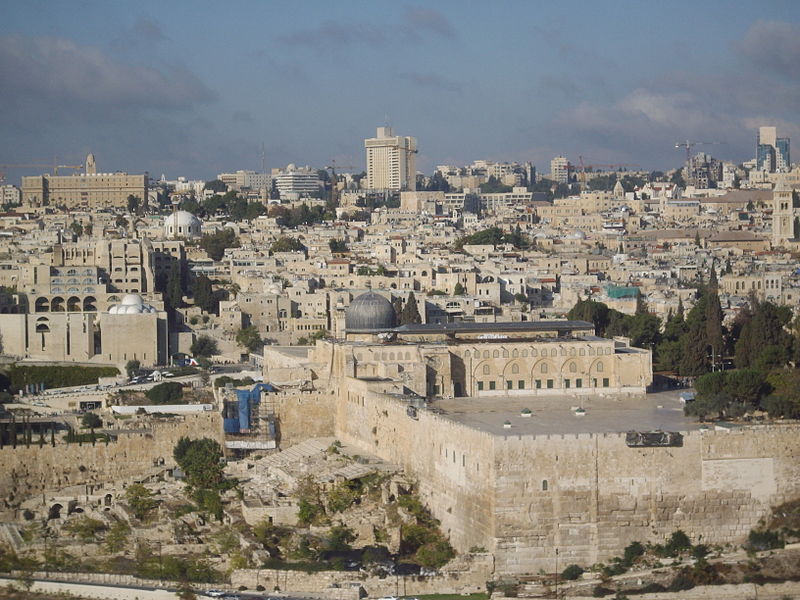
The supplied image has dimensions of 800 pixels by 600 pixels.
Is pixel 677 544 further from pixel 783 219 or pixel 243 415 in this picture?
pixel 783 219

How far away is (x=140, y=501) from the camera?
35.8 m

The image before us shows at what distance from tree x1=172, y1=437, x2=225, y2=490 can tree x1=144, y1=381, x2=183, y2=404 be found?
24.2 feet

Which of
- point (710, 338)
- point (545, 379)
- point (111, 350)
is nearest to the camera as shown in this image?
point (545, 379)

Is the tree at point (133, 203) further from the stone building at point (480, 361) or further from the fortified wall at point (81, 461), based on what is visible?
the fortified wall at point (81, 461)

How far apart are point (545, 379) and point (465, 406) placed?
367cm

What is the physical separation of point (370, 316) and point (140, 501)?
27.9 ft

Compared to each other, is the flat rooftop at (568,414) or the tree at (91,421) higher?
the flat rooftop at (568,414)

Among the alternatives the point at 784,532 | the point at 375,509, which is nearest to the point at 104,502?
the point at 375,509

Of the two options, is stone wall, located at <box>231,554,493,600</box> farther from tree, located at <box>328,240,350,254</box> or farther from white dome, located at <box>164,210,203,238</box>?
white dome, located at <box>164,210,203,238</box>

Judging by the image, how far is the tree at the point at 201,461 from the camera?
120 feet

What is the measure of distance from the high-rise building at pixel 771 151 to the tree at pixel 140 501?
136 m

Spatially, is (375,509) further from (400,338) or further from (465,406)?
(400,338)

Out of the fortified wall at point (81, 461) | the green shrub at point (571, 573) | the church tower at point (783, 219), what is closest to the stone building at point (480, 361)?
the fortified wall at point (81, 461)

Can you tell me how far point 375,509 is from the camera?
110 ft
